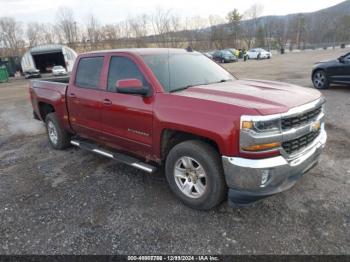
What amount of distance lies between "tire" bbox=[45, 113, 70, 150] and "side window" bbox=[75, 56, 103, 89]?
1.18 metres

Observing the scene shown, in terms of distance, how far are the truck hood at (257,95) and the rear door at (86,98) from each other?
1.60 m

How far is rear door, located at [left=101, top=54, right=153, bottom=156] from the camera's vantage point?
3.67 metres

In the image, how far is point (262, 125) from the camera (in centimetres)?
273

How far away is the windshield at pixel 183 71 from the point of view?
372 centimetres

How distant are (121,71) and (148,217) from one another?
2042mm

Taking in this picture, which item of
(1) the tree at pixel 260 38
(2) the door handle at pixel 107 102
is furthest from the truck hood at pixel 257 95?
(1) the tree at pixel 260 38

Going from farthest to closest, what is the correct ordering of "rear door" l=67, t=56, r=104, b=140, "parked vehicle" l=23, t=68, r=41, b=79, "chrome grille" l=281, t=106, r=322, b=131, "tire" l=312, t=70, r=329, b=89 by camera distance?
"parked vehicle" l=23, t=68, r=41, b=79, "tire" l=312, t=70, r=329, b=89, "rear door" l=67, t=56, r=104, b=140, "chrome grille" l=281, t=106, r=322, b=131

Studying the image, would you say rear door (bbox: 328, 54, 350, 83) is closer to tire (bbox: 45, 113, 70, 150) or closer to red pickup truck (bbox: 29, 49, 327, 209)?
red pickup truck (bbox: 29, 49, 327, 209)

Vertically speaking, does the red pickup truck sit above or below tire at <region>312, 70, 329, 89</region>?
above

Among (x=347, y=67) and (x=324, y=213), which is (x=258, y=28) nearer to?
Result: (x=347, y=67)

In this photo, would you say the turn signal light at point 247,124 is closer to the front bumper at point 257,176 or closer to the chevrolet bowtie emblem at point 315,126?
the front bumper at point 257,176

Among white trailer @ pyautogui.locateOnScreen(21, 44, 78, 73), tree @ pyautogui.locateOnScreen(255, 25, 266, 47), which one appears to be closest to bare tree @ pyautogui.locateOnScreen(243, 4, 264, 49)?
tree @ pyautogui.locateOnScreen(255, 25, 266, 47)

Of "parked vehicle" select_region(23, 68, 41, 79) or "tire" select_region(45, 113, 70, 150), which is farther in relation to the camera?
"parked vehicle" select_region(23, 68, 41, 79)

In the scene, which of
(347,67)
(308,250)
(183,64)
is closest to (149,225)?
(308,250)
